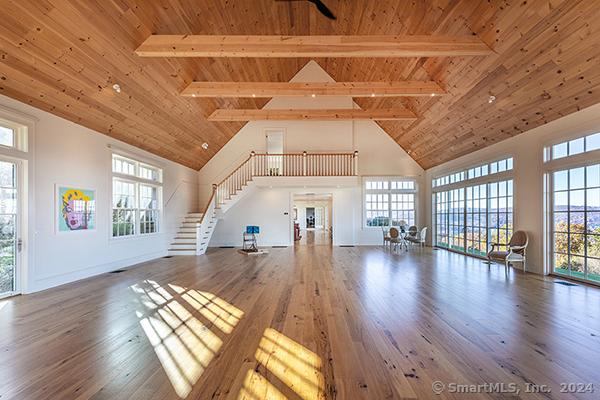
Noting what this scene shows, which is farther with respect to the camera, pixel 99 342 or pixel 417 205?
pixel 417 205

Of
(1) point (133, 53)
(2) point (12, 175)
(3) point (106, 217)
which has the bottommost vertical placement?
(3) point (106, 217)

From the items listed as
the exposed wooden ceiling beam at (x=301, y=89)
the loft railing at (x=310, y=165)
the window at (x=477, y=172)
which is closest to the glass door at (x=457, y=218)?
the window at (x=477, y=172)

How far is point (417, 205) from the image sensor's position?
10602mm

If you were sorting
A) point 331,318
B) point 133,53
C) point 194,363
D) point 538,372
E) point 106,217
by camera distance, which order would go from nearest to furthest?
point 538,372
point 194,363
point 331,318
point 133,53
point 106,217

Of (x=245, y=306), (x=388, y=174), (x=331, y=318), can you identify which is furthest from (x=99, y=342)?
(x=388, y=174)

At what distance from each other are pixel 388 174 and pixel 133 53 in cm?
869

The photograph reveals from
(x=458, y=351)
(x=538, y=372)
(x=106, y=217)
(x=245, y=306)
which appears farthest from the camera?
(x=106, y=217)

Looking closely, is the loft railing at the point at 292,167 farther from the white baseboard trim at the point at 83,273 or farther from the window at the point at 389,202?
the white baseboard trim at the point at 83,273

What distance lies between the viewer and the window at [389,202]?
10648mm

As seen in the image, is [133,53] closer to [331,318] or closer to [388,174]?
[331,318]

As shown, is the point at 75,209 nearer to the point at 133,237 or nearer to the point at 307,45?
the point at 133,237

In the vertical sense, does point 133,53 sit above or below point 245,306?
above

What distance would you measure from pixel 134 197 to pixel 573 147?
31.4 ft

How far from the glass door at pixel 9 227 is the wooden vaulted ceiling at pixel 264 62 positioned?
3.87 feet
